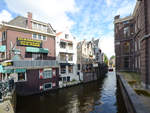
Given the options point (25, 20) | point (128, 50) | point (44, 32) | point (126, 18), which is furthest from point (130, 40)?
point (25, 20)

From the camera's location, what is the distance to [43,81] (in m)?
17.0

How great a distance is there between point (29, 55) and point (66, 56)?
8670 mm

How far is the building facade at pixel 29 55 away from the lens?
14242 millimetres

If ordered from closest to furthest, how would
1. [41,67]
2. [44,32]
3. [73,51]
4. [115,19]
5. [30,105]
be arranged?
1. [30,105]
2. [41,67]
3. [44,32]
4. [73,51]
5. [115,19]

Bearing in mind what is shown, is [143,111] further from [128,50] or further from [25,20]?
[128,50]

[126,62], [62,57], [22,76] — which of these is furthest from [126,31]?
[22,76]

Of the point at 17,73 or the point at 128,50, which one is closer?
the point at 17,73

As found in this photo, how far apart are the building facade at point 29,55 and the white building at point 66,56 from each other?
1.49 m

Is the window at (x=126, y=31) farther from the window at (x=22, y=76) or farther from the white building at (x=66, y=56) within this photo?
the window at (x=22, y=76)

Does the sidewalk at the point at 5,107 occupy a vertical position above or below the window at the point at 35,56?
below

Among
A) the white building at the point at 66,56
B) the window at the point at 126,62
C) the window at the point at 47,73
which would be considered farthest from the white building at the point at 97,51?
the window at the point at 47,73

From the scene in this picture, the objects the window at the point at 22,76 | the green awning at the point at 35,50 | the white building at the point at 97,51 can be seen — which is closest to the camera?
the window at the point at 22,76

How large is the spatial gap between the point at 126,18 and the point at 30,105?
3141 centimetres

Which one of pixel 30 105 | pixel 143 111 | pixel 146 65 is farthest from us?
pixel 30 105
